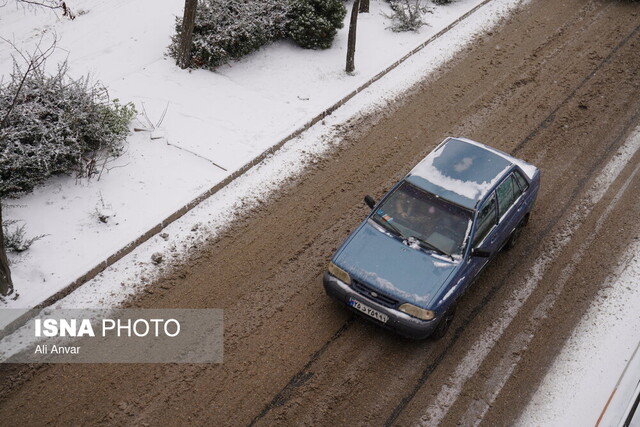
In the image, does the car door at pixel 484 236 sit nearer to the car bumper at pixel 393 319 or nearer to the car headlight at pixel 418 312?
the car headlight at pixel 418 312

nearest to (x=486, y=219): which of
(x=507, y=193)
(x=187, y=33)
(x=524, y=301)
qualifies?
(x=507, y=193)

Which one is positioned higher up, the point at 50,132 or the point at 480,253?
the point at 50,132

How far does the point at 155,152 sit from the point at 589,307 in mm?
7954

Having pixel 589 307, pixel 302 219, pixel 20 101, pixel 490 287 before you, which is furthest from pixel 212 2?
pixel 589 307

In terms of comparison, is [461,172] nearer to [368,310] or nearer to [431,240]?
[431,240]

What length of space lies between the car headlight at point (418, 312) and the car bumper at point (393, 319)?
1.9 inches

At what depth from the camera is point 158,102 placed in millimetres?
12148

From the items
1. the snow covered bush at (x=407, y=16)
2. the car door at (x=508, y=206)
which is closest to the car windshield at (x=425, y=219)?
the car door at (x=508, y=206)

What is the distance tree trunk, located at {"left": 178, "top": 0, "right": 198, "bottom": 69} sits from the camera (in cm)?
1241

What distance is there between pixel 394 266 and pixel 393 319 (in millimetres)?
719

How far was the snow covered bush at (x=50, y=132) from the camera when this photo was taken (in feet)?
31.4

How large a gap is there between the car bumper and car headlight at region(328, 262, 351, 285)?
2.0 inches

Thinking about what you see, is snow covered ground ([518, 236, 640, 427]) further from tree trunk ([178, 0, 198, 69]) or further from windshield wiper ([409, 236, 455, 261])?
tree trunk ([178, 0, 198, 69])

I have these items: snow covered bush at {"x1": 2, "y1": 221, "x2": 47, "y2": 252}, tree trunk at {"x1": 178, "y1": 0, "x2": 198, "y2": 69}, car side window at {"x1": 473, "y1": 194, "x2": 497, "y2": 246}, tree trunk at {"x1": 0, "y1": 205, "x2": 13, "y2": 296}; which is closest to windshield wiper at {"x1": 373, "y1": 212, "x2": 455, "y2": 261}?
car side window at {"x1": 473, "y1": 194, "x2": 497, "y2": 246}
